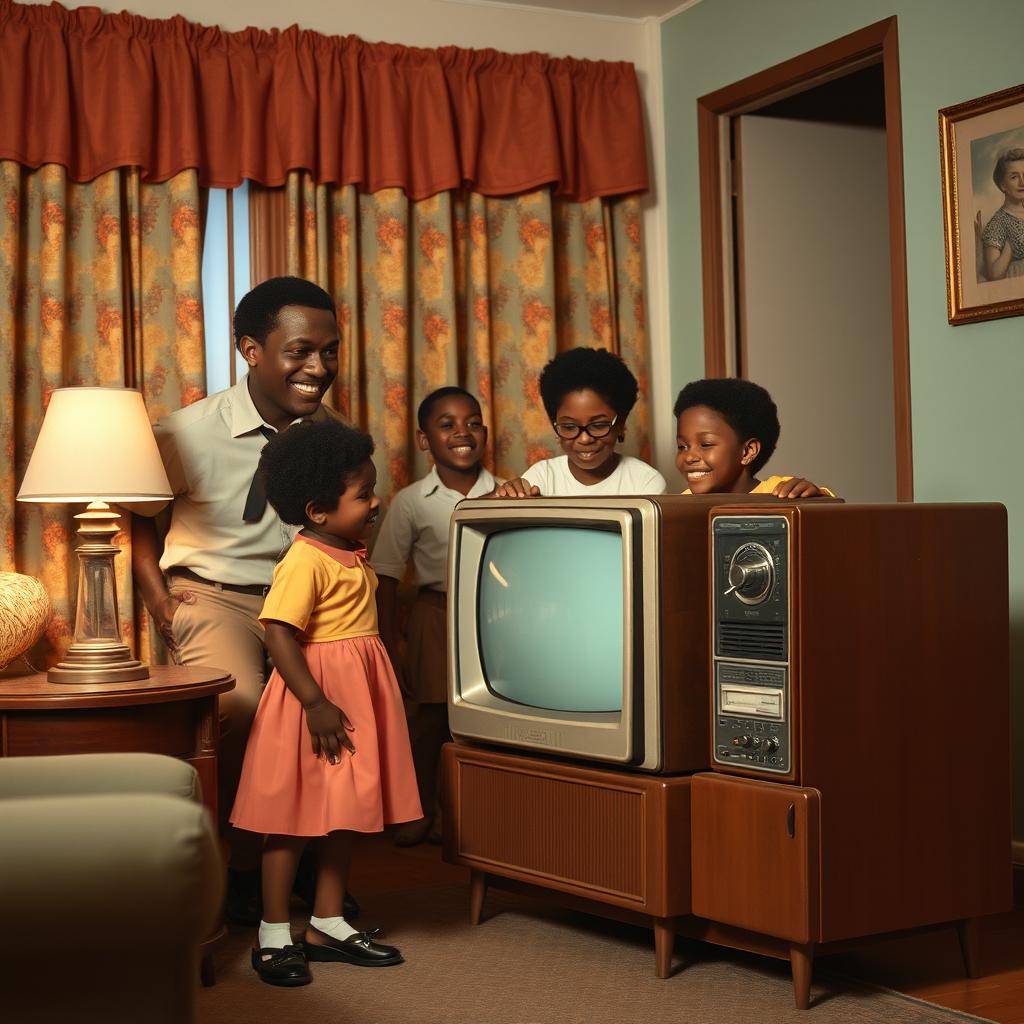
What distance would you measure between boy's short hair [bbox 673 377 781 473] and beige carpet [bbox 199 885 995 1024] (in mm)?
1065

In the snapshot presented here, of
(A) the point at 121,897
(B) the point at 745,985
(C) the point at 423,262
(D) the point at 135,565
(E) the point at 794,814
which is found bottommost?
(B) the point at 745,985

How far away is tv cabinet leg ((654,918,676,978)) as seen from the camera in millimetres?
2506

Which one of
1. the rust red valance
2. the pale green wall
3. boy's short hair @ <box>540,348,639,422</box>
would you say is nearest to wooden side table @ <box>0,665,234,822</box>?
boy's short hair @ <box>540,348,639,422</box>

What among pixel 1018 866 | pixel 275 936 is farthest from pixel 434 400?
pixel 1018 866

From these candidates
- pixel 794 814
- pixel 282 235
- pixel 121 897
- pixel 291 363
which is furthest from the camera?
pixel 282 235

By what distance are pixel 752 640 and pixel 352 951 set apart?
1.00 meters

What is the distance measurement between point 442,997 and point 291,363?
1409 mm

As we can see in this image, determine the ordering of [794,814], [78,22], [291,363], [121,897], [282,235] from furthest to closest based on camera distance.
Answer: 1. [282,235]
2. [78,22]
3. [291,363]
4. [794,814]
5. [121,897]

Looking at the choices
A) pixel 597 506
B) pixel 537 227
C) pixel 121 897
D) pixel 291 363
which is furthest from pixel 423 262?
pixel 121 897

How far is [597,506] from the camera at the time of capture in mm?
2525

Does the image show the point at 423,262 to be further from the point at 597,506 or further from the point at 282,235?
the point at 597,506

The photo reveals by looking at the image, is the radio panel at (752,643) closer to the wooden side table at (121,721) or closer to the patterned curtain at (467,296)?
the wooden side table at (121,721)

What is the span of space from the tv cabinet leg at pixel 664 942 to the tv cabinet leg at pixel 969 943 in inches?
20.7

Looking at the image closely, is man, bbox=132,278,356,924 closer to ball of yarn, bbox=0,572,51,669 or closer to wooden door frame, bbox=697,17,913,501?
ball of yarn, bbox=0,572,51,669
